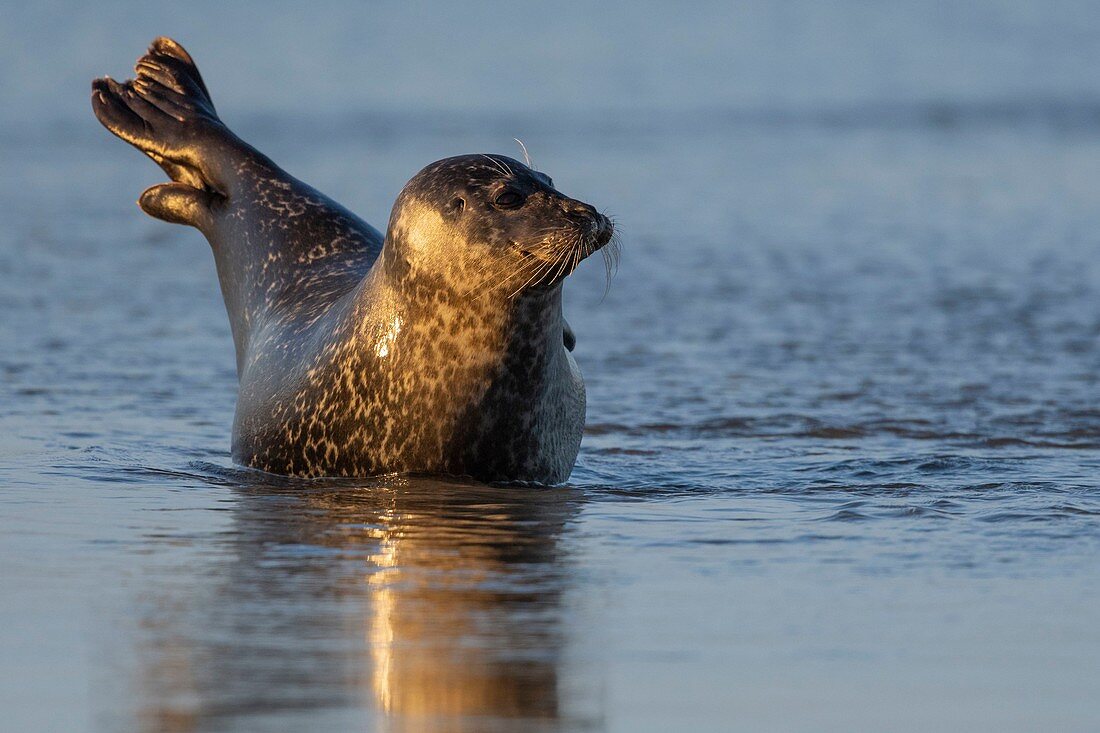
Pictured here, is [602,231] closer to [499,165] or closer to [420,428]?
[499,165]

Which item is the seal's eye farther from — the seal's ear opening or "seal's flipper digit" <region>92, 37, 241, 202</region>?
"seal's flipper digit" <region>92, 37, 241, 202</region>

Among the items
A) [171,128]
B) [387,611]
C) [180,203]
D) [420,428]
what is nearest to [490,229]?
[420,428]

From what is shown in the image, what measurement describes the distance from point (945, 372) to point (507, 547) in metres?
4.63

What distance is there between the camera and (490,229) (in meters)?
6.43

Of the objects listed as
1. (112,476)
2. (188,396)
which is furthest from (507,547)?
(188,396)

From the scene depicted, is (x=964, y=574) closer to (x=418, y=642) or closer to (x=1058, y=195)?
(x=418, y=642)

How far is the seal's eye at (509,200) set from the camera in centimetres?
648

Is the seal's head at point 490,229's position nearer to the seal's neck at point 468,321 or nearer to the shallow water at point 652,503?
the seal's neck at point 468,321

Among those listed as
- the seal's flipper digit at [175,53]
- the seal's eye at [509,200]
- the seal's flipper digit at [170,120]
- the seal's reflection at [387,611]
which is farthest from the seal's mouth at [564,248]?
the seal's flipper digit at [175,53]

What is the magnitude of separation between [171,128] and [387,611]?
4.46 metres

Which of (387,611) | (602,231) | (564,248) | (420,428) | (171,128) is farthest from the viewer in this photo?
(171,128)

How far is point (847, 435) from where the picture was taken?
26.6 ft

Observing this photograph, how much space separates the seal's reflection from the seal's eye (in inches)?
36.2

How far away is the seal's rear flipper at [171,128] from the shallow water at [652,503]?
91 centimetres
